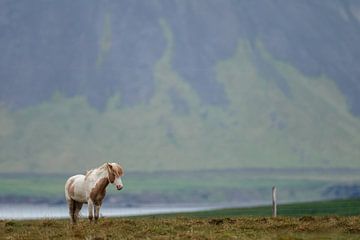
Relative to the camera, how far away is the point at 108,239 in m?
33.1

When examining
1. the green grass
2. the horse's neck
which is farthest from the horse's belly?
the green grass

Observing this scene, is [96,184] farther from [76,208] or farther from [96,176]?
[76,208]

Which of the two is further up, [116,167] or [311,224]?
[116,167]

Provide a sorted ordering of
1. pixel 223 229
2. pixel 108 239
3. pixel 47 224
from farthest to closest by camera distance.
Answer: pixel 47 224
pixel 223 229
pixel 108 239

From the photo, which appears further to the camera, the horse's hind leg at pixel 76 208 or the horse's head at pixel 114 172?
the horse's hind leg at pixel 76 208

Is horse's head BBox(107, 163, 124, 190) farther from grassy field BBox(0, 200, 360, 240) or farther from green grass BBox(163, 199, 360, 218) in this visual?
green grass BBox(163, 199, 360, 218)

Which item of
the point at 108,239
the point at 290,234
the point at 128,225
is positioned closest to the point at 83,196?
the point at 128,225

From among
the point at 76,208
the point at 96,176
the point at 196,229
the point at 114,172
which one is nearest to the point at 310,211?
the point at 76,208

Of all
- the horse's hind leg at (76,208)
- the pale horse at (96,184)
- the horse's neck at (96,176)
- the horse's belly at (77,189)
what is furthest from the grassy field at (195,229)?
Result: the horse's neck at (96,176)

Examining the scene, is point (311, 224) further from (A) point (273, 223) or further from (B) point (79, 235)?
(B) point (79, 235)

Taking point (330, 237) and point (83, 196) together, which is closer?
point (330, 237)

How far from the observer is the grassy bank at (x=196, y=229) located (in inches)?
1348

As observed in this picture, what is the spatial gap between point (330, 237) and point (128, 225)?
800 centimetres

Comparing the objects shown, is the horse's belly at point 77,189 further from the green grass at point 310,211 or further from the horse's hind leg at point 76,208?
the green grass at point 310,211
